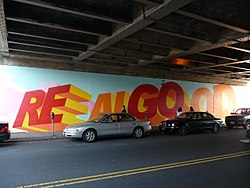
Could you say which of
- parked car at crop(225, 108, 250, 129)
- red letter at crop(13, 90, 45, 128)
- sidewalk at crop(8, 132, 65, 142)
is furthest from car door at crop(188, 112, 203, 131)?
red letter at crop(13, 90, 45, 128)

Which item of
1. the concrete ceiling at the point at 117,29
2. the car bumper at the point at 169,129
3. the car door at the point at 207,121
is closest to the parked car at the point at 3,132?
the concrete ceiling at the point at 117,29

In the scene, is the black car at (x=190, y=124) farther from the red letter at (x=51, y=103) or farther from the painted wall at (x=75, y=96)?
the red letter at (x=51, y=103)

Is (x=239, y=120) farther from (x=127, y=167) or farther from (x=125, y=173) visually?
(x=125, y=173)

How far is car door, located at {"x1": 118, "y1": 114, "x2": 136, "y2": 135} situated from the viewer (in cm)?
1189

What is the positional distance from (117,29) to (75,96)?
7230 mm

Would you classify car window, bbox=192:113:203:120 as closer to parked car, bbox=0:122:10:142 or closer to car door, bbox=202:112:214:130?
car door, bbox=202:112:214:130

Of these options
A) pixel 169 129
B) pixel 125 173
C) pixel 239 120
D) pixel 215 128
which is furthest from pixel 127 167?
pixel 239 120

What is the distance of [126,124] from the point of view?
39.4 ft

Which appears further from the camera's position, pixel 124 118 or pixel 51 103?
pixel 51 103

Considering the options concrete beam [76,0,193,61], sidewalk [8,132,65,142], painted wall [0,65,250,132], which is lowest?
sidewalk [8,132,65,142]

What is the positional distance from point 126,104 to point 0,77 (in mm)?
8731

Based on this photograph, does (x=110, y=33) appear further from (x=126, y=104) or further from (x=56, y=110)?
(x=126, y=104)

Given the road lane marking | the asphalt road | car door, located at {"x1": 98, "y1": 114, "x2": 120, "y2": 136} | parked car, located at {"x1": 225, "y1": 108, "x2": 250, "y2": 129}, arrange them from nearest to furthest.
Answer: the road lane marking
the asphalt road
car door, located at {"x1": 98, "y1": 114, "x2": 120, "y2": 136}
parked car, located at {"x1": 225, "y1": 108, "x2": 250, "y2": 129}

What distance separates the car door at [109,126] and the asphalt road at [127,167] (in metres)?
2.65
